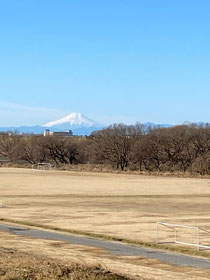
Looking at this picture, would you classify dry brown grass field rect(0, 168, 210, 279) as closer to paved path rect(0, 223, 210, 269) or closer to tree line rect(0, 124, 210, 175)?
paved path rect(0, 223, 210, 269)

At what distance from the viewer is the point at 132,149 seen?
484 feet

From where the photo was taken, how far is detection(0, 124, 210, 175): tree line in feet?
458

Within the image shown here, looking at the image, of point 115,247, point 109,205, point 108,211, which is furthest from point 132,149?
point 115,247

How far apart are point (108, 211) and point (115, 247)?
836 inches

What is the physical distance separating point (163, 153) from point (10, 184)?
176ft

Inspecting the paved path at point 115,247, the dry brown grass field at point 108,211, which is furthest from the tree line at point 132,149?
the paved path at point 115,247

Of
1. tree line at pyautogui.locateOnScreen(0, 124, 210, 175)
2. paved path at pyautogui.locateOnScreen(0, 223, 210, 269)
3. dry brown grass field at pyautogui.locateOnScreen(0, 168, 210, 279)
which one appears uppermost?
Result: tree line at pyautogui.locateOnScreen(0, 124, 210, 175)

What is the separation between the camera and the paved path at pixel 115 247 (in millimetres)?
31953

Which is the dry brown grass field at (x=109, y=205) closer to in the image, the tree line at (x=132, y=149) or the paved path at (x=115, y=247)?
the paved path at (x=115, y=247)

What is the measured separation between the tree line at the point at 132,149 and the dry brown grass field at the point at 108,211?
36386 mm

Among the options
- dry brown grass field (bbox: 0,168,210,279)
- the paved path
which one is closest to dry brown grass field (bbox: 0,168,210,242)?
dry brown grass field (bbox: 0,168,210,279)

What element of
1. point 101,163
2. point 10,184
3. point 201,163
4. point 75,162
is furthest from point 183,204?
point 75,162

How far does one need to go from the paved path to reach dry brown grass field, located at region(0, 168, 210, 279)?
3.87ft

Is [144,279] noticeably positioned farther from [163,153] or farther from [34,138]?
[34,138]
